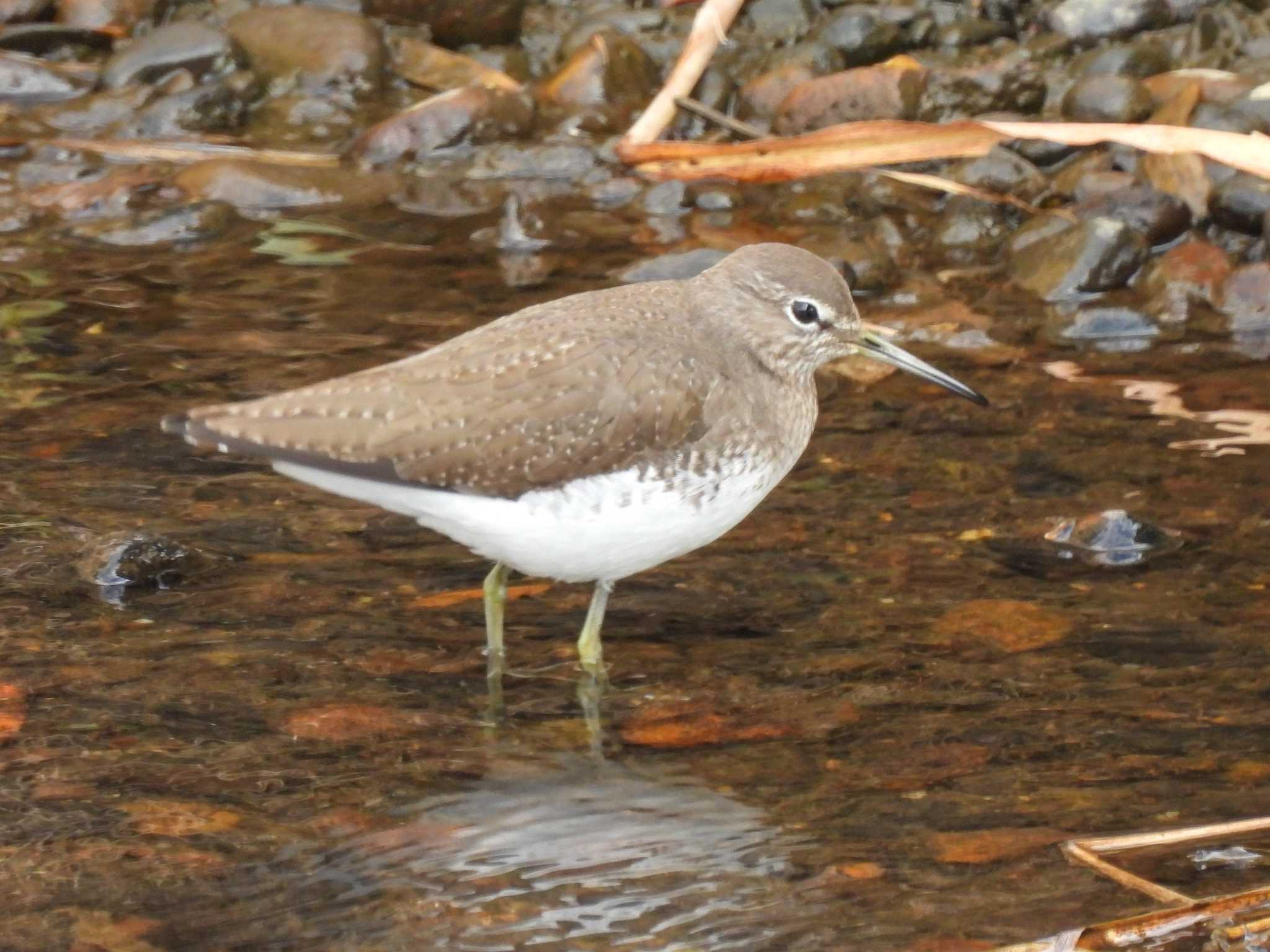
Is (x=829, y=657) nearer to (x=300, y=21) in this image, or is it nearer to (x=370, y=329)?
(x=370, y=329)

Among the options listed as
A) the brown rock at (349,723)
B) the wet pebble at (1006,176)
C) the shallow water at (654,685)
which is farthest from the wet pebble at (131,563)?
the wet pebble at (1006,176)

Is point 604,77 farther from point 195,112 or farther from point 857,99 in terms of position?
point 195,112

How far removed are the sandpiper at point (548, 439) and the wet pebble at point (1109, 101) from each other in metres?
4.42

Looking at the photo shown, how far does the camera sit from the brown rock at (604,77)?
10.3 m

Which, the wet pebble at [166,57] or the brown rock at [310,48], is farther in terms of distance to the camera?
the brown rock at [310,48]

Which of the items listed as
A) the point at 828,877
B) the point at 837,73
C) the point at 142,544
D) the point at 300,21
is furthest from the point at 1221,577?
the point at 300,21

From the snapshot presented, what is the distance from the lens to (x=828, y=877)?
463 centimetres

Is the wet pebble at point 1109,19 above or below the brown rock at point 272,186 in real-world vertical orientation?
above

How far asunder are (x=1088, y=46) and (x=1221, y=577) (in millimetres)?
5061

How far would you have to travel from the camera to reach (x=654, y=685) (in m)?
5.74

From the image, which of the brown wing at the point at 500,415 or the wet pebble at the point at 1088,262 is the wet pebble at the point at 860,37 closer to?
the wet pebble at the point at 1088,262

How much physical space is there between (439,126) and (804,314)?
4.54m

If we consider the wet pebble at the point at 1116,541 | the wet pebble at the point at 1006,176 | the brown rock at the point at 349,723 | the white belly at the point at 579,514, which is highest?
the wet pebble at the point at 1006,176

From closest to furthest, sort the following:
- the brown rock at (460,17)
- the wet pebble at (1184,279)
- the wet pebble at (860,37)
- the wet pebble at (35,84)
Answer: the wet pebble at (1184,279) → the wet pebble at (860,37) → the wet pebble at (35,84) → the brown rock at (460,17)
